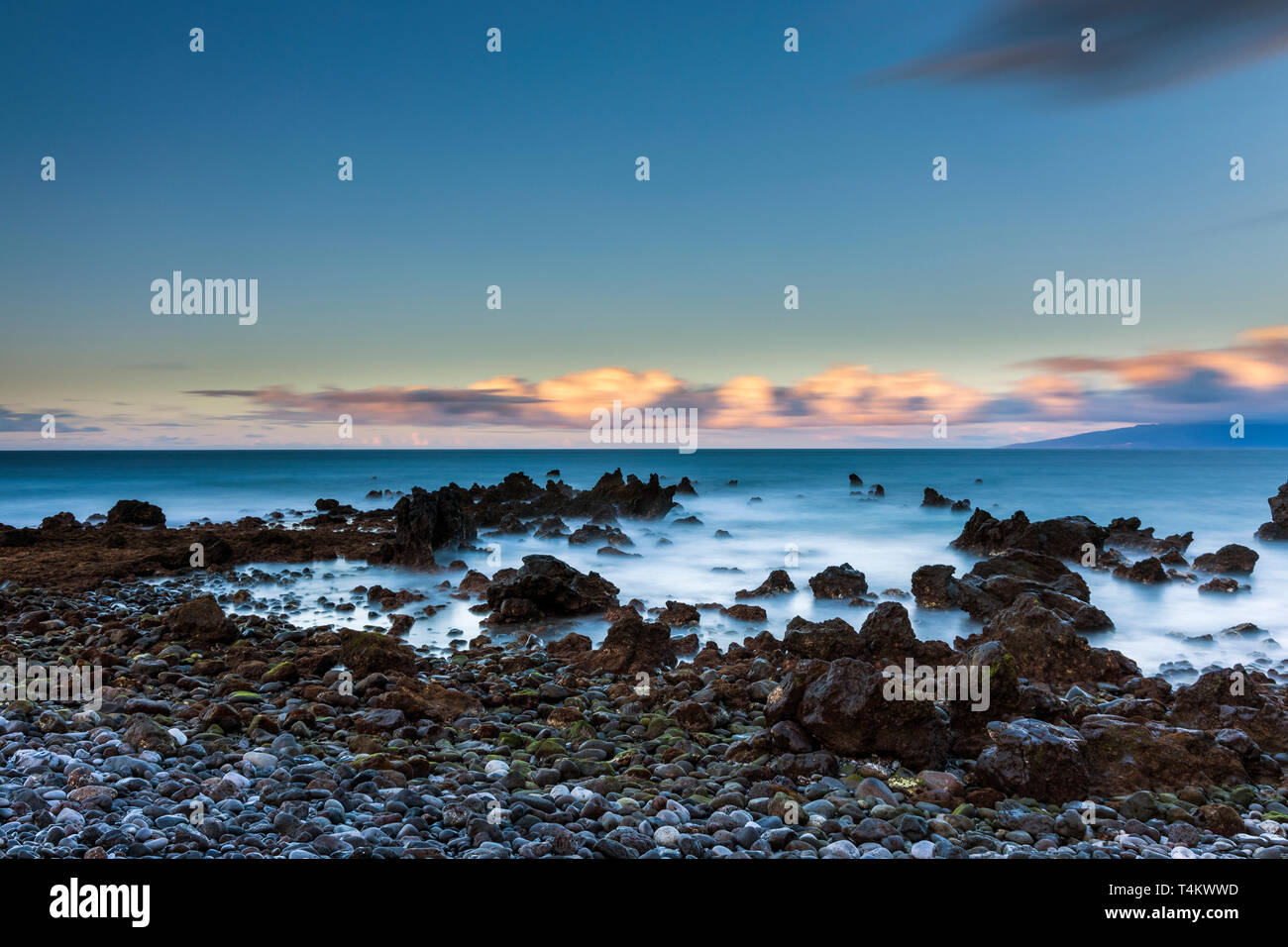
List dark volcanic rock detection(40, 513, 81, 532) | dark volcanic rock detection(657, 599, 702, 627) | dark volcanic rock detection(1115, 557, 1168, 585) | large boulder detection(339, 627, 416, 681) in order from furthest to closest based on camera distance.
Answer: dark volcanic rock detection(40, 513, 81, 532)
dark volcanic rock detection(1115, 557, 1168, 585)
dark volcanic rock detection(657, 599, 702, 627)
large boulder detection(339, 627, 416, 681)

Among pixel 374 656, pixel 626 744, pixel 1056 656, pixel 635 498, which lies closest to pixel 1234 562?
pixel 1056 656

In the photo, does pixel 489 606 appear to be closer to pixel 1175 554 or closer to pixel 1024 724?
pixel 1024 724

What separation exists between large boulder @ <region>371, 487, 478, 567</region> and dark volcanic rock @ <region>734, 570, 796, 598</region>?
24.3ft

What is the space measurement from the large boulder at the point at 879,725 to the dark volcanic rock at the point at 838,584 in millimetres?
8256

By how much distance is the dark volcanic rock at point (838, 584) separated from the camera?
14436 mm

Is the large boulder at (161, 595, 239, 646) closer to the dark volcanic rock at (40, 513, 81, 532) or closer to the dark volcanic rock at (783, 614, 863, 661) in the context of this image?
the dark volcanic rock at (783, 614, 863, 661)

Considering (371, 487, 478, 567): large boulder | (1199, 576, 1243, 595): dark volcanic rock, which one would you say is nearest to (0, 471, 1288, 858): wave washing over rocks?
(1199, 576, 1243, 595): dark volcanic rock

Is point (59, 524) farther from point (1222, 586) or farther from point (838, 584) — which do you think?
point (1222, 586)

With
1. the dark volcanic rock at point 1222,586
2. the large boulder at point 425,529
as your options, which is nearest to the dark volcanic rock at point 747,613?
the large boulder at point 425,529

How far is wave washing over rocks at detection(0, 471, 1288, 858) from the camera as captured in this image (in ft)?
15.1

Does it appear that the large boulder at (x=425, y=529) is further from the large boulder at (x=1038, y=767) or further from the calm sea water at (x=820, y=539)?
the large boulder at (x=1038, y=767)

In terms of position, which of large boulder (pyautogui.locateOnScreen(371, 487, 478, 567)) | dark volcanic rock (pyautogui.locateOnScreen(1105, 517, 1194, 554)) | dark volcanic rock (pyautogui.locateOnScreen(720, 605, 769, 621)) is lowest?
dark volcanic rock (pyautogui.locateOnScreen(720, 605, 769, 621))

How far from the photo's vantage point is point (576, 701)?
7.63 m
